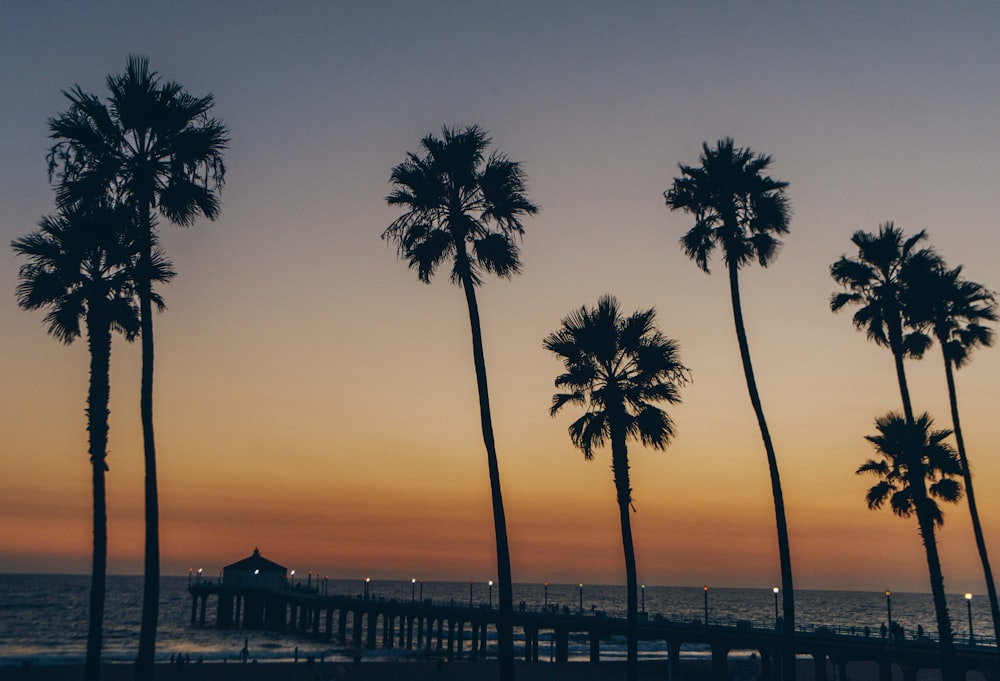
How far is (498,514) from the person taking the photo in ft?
76.6

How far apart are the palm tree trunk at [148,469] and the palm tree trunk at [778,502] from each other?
17.1 meters

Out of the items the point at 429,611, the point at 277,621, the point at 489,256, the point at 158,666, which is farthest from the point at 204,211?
the point at 277,621

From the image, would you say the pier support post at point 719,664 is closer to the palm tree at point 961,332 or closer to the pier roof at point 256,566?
the palm tree at point 961,332

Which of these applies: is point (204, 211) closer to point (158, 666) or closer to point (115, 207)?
point (115, 207)

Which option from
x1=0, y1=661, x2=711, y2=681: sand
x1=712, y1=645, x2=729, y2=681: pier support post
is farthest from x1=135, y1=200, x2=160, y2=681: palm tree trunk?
x1=712, y1=645, x2=729, y2=681: pier support post

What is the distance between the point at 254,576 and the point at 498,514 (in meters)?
113

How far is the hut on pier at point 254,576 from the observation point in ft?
410

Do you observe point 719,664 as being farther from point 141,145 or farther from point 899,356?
point 141,145

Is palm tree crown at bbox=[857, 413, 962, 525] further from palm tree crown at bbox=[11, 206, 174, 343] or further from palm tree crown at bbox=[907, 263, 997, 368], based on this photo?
palm tree crown at bbox=[11, 206, 174, 343]

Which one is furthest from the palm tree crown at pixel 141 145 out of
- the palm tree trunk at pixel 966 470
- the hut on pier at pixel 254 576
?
the hut on pier at pixel 254 576

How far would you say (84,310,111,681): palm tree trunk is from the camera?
842 inches

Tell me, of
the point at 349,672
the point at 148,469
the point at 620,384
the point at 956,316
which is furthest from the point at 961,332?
the point at 349,672

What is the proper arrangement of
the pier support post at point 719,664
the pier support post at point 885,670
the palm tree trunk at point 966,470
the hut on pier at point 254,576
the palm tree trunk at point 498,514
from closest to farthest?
the palm tree trunk at point 498,514
the palm tree trunk at point 966,470
the pier support post at point 885,670
the pier support post at point 719,664
the hut on pier at point 254,576

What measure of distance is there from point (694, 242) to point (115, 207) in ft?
58.2
